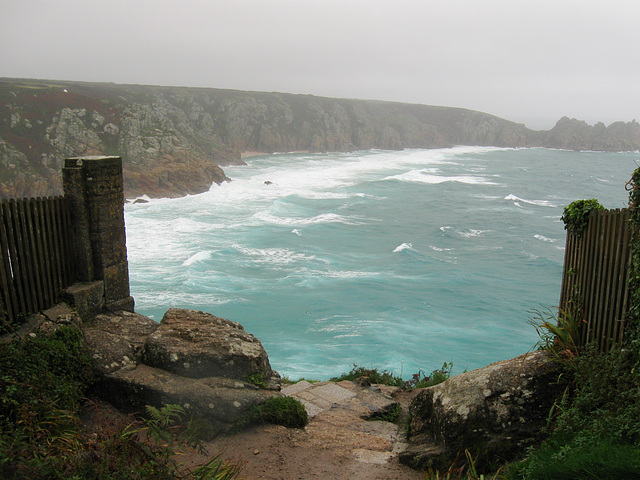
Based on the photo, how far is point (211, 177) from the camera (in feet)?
164

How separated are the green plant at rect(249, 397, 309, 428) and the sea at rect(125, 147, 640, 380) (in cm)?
358

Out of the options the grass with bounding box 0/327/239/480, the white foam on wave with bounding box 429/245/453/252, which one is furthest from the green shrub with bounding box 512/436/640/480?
the white foam on wave with bounding box 429/245/453/252

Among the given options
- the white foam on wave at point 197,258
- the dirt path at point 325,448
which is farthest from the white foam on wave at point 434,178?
the dirt path at point 325,448

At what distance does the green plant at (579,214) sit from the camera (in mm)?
5969

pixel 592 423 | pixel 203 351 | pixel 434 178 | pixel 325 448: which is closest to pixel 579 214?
pixel 592 423

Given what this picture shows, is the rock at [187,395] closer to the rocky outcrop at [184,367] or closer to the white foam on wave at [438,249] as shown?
the rocky outcrop at [184,367]

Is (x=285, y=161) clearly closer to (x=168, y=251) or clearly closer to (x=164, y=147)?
(x=164, y=147)

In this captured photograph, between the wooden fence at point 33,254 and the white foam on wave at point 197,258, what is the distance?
18012mm

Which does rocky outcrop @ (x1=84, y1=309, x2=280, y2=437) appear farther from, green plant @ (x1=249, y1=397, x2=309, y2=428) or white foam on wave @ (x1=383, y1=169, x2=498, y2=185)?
white foam on wave @ (x1=383, y1=169, x2=498, y2=185)

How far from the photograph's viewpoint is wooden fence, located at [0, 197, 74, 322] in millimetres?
6516

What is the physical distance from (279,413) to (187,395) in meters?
1.28

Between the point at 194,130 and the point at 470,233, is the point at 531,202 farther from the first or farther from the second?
the point at 194,130

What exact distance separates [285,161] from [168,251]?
168 ft

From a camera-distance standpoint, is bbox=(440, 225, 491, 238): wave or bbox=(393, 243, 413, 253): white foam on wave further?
bbox=(440, 225, 491, 238): wave
